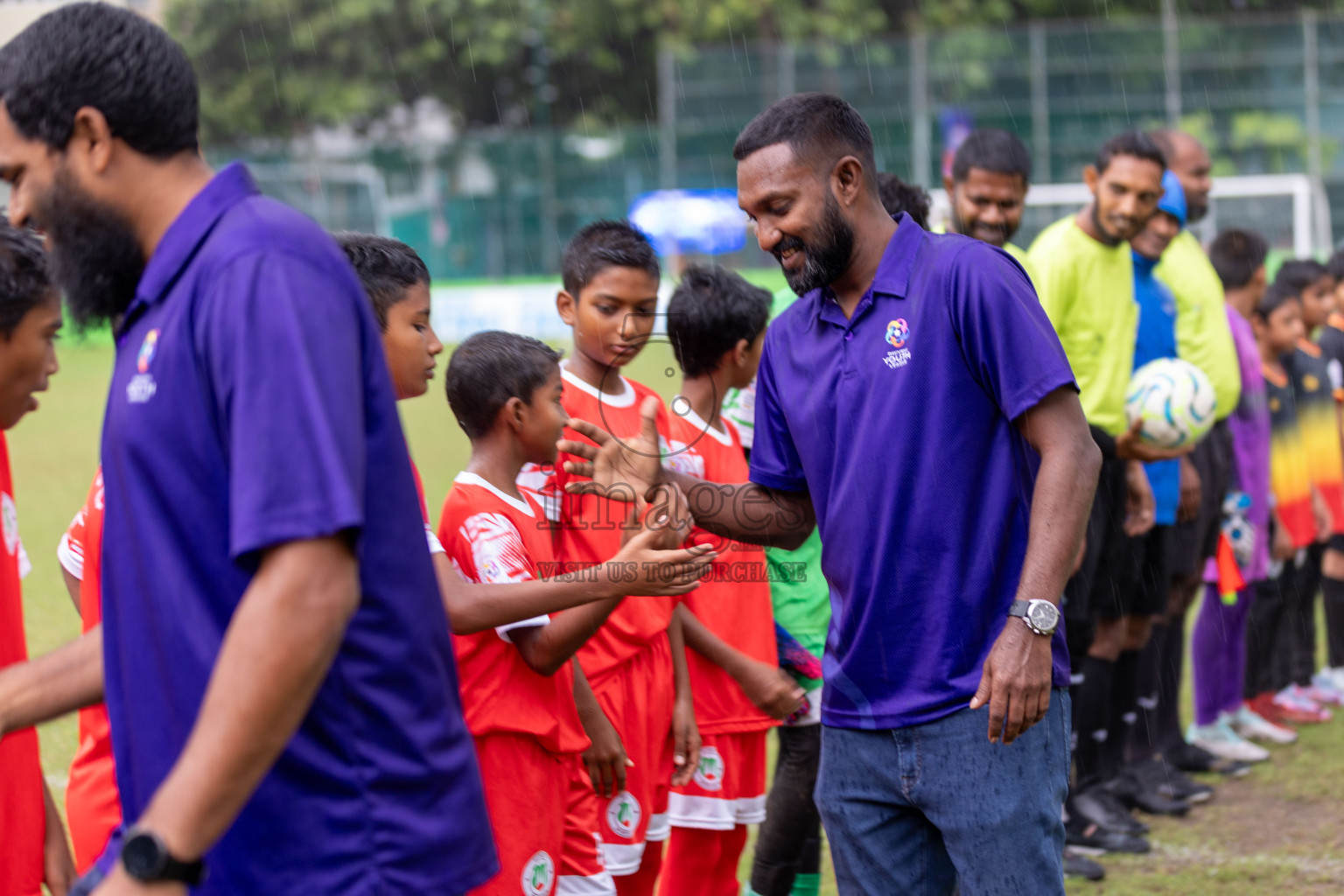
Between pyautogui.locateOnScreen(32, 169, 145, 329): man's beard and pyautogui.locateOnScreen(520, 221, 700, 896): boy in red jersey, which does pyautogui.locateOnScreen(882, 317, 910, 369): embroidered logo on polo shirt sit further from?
pyautogui.locateOnScreen(32, 169, 145, 329): man's beard

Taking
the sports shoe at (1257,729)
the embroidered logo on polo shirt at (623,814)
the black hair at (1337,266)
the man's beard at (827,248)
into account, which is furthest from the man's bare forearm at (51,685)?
the black hair at (1337,266)

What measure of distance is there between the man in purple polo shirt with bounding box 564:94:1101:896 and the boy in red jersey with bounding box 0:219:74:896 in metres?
1.11

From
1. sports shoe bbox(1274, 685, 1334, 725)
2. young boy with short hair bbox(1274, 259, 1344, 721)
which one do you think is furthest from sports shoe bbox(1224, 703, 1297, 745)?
young boy with short hair bbox(1274, 259, 1344, 721)

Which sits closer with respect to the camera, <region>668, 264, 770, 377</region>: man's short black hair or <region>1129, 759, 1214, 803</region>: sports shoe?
<region>668, 264, 770, 377</region>: man's short black hair

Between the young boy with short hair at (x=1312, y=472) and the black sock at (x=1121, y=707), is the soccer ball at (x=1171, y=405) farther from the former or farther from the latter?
the young boy with short hair at (x=1312, y=472)

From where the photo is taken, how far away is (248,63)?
34.7m

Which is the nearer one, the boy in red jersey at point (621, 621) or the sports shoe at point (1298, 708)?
the boy in red jersey at point (621, 621)

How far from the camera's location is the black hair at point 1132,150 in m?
4.95

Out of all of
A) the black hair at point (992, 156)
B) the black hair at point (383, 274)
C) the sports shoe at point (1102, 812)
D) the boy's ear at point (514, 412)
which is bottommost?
the sports shoe at point (1102, 812)

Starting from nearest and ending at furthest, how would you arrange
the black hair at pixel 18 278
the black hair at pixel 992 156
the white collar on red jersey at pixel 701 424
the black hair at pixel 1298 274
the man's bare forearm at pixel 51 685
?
the man's bare forearm at pixel 51 685, the black hair at pixel 18 278, the white collar on red jersey at pixel 701 424, the black hair at pixel 992 156, the black hair at pixel 1298 274

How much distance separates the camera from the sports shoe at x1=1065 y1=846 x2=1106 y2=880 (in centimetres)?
475

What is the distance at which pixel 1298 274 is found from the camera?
7156mm

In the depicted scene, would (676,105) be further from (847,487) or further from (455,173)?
(847,487)

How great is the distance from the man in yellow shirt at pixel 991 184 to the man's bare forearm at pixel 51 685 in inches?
136
